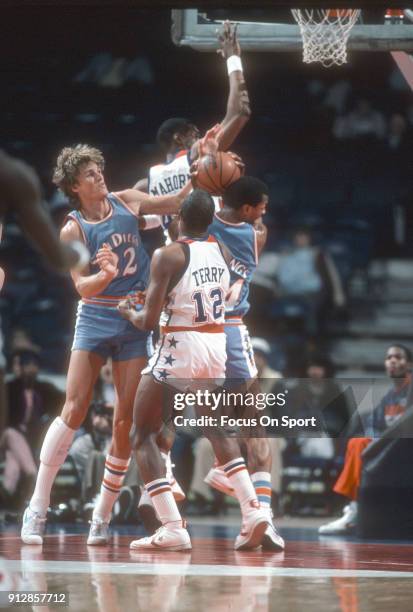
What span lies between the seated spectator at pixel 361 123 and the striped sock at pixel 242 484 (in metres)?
8.97

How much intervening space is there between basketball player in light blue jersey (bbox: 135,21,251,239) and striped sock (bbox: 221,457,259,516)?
1.53 meters

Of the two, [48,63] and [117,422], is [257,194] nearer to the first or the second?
[117,422]

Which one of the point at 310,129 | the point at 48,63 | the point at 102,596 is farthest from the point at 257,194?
the point at 310,129

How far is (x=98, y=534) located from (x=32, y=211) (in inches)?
135

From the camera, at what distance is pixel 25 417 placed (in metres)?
10.1

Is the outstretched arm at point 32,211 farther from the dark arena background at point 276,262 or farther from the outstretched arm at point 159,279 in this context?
the dark arena background at point 276,262

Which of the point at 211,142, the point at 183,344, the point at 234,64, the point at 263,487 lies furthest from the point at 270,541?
the point at 234,64

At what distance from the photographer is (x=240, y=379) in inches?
261

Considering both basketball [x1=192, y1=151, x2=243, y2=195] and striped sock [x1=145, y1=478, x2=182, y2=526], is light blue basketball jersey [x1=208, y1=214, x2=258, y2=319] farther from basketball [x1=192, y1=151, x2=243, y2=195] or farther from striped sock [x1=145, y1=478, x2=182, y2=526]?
striped sock [x1=145, y1=478, x2=182, y2=526]

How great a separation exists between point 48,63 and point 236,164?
21.8ft

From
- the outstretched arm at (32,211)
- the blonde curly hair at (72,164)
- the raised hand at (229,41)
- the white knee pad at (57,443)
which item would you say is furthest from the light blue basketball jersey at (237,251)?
the outstretched arm at (32,211)

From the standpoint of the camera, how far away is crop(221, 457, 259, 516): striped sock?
19.7ft

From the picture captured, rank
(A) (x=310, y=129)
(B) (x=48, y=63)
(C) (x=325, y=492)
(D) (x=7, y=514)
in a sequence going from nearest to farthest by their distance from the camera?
(D) (x=7, y=514) → (C) (x=325, y=492) → (B) (x=48, y=63) → (A) (x=310, y=129)

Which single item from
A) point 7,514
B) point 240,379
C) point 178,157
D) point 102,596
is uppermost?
point 178,157
